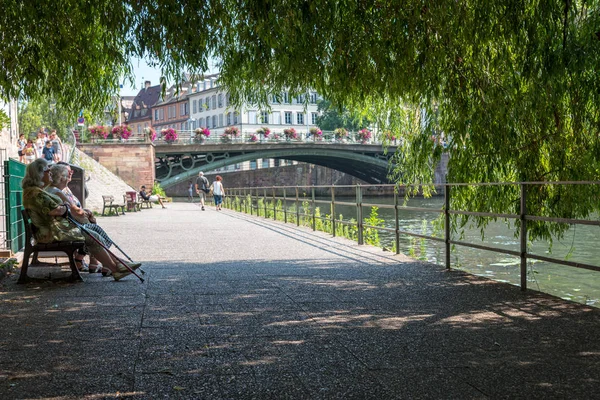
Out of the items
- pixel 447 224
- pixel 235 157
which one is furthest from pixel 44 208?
pixel 235 157

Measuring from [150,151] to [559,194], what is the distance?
45.0 m

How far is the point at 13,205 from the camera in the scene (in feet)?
34.5

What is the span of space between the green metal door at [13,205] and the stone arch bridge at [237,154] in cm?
4321

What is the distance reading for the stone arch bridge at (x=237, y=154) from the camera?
180 feet

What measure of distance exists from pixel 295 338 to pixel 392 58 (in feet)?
13.9

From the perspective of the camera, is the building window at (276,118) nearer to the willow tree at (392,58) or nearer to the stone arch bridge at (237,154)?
the stone arch bridge at (237,154)

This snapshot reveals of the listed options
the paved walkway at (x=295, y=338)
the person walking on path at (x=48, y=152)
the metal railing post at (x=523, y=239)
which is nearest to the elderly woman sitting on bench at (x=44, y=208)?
the paved walkway at (x=295, y=338)

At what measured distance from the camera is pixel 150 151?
171 ft

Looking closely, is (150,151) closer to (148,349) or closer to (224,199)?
(224,199)

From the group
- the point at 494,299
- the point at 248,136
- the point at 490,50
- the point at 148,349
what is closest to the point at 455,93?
the point at 490,50

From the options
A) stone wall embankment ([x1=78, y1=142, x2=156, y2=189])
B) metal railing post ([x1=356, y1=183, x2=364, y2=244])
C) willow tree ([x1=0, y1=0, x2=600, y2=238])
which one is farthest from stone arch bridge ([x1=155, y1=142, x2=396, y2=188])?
willow tree ([x1=0, y1=0, x2=600, y2=238])

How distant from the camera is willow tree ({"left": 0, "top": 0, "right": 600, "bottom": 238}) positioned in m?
7.03

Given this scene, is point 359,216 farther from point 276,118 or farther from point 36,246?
point 276,118

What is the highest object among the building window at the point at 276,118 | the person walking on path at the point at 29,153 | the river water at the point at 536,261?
the building window at the point at 276,118
